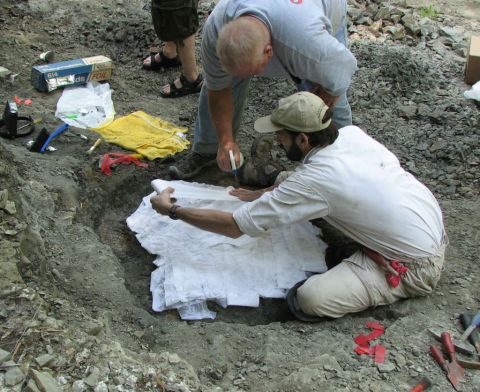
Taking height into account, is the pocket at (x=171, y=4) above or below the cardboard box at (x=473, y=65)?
above

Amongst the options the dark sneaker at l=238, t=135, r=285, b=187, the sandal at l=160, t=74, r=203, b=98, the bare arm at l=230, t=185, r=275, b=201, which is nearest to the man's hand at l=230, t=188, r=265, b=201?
the bare arm at l=230, t=185, r=275, b=201

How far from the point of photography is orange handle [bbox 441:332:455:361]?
2854 mm

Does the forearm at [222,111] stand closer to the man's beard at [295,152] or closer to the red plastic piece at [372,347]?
the man's beard at [295,152]

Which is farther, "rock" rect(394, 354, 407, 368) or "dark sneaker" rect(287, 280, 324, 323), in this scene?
"dark sneaker" rect(287, 280, 324, 323)

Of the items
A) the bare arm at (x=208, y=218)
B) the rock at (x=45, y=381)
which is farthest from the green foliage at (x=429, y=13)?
the rock at (x=45, y=381)

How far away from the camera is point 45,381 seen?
2264 millimetres

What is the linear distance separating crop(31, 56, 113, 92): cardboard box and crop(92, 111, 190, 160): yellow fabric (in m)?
0.78

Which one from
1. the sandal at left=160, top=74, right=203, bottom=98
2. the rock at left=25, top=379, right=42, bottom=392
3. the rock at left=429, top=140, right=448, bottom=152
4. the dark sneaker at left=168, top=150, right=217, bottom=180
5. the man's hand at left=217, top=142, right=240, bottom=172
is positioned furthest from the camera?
the sandal at left=160, top=74, right=203, bottom=98

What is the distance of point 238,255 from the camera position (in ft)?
12.0

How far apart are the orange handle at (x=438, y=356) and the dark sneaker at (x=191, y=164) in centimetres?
225

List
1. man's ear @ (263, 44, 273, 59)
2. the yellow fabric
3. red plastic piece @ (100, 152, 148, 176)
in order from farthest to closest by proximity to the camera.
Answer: the yellow fabric < red plastic piece @ (100, 152, 148, 176) < man's ear @ (263, 44, 273, 59)

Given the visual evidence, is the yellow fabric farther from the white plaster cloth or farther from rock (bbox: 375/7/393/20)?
rock (bbox: 375/7/393/20)

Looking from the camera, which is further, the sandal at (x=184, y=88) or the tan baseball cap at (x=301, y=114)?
the sandal at (x=184, y=88)

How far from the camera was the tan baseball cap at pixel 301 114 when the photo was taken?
9.88ft
